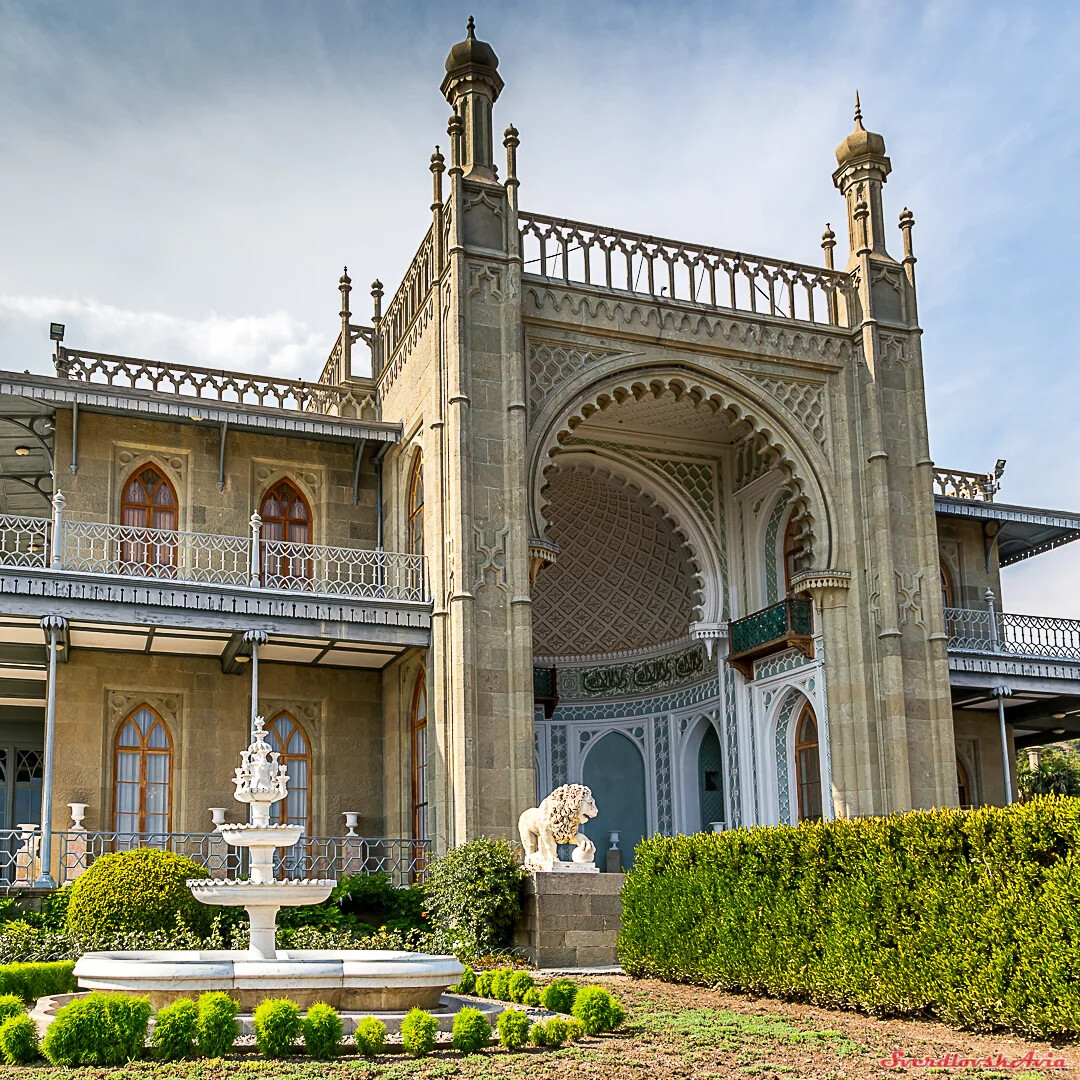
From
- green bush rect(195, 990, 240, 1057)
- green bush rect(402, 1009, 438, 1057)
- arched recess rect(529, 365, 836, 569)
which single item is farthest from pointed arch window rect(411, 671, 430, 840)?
green bush rect(195, 990, 240, 1057)

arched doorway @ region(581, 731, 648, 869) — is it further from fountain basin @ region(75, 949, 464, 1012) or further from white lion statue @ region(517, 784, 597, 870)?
fountain basin @ region(75, 949, 464, 1012)

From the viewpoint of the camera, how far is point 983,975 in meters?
8.25

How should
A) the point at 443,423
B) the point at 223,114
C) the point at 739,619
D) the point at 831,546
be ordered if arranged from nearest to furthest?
the point at 223,114 → the point at 443,423 → the point at 831,546 → the point at 739,619

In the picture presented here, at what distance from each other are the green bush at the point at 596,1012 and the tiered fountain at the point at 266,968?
3.44 ft

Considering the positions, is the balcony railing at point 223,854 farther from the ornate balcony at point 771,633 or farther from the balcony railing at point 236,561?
the ornate balcony at point 771,633

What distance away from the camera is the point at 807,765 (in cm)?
1900

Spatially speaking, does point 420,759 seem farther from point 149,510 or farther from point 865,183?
point 865,183

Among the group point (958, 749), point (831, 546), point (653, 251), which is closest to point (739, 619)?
point (831, 546)

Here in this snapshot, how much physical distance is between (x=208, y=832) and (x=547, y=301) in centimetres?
812

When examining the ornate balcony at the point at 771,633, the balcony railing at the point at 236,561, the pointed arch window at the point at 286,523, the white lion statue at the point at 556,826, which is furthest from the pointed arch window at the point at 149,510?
the ornate balcony at the point at 771,633

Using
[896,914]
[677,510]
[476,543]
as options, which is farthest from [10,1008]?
[677,510]

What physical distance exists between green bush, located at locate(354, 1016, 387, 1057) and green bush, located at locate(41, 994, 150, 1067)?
1159 millimetres

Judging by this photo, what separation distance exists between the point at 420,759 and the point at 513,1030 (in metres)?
9.89

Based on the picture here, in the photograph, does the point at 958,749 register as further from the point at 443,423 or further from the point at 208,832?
the point at 208,832
